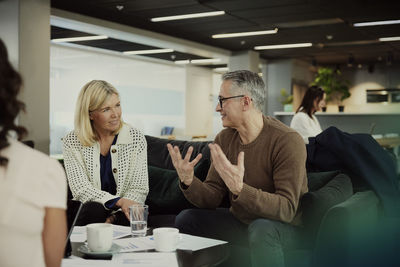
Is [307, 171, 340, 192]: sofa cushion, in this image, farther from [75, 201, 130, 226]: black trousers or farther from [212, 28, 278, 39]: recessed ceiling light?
[212, 28, 278, 39]: recessed ceiling light

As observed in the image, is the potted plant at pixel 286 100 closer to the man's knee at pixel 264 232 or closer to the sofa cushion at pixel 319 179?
the sofa cushion at pixel 319 179

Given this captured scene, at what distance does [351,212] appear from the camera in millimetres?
2100

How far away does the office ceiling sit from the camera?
276 inches

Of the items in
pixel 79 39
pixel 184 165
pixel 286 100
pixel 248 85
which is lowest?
pixel 184 165

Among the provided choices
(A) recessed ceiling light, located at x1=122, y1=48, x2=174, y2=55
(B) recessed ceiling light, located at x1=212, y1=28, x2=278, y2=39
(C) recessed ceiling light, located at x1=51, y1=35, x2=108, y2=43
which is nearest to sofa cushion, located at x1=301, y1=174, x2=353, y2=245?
(B) recessed ceiling light, located at x1=212, y1=28, x2=278, y2=39

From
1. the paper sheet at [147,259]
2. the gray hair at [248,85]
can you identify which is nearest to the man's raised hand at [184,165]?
the gray hair at [248,85]

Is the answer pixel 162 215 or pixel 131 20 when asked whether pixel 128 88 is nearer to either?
pixel 131 20

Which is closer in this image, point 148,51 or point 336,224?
point 336,224

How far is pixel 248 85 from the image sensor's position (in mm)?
2521

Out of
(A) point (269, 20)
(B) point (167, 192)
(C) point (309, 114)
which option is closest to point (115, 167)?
(B) point (167, 192)

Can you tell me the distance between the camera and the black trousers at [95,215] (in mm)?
2400

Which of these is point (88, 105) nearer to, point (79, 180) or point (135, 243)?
point (79, 180)

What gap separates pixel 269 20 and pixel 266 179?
6.17 meters

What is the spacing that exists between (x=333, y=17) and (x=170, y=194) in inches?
226
